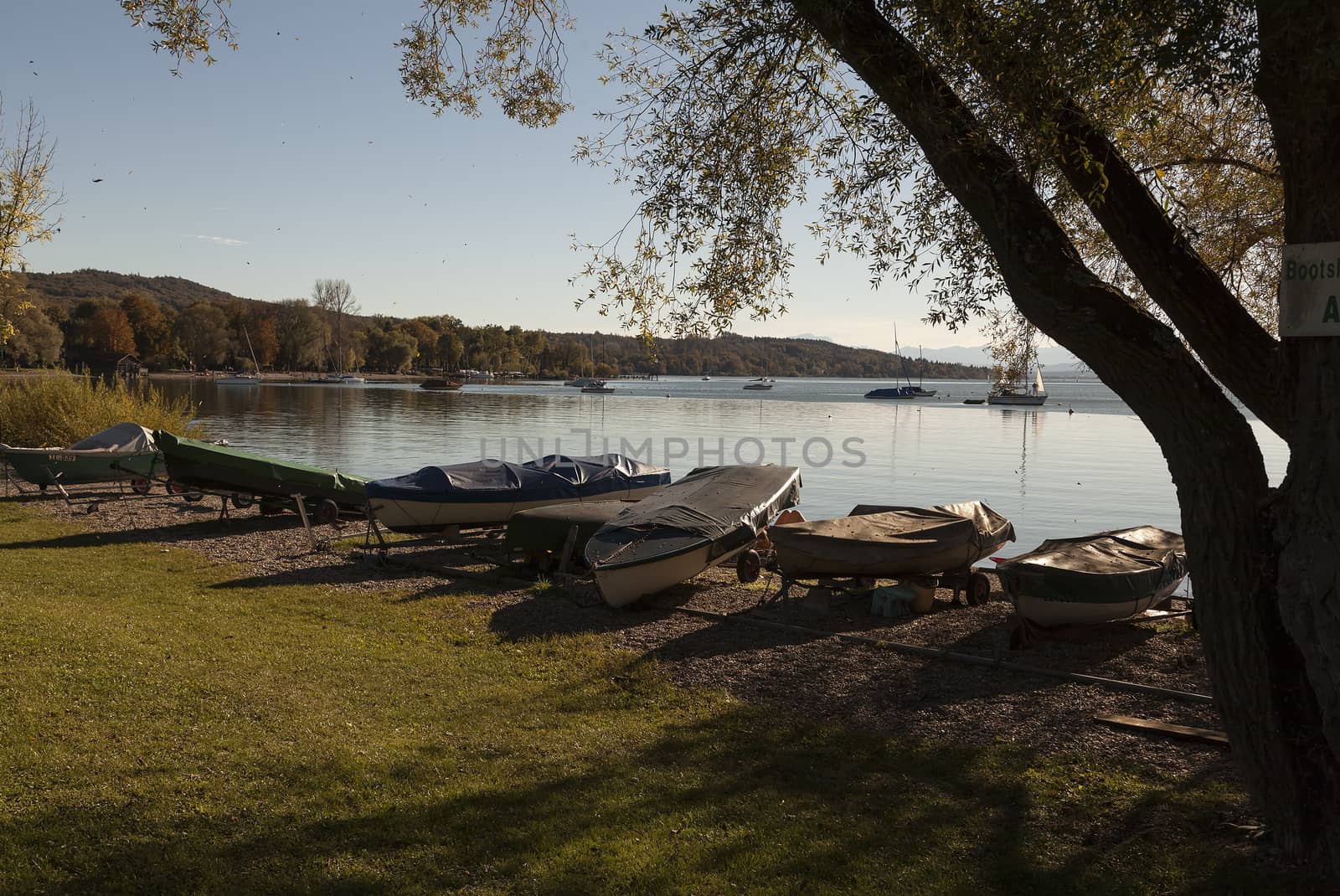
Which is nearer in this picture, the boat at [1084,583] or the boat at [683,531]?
the boat at [1084,583]

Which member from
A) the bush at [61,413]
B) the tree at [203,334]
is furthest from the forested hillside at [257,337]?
the bush at [61,413]

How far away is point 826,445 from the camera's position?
51.9m

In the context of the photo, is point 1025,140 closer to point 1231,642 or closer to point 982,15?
point 982,15

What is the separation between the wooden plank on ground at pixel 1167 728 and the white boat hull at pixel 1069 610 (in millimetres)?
2518

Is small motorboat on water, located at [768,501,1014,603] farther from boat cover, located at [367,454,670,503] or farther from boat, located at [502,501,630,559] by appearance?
boat cover, located at [367,454,670,503]

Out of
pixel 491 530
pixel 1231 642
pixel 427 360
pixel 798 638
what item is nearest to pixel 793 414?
pixel 491 530

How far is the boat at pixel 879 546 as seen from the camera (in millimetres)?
12461

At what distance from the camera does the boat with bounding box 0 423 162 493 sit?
2092cm

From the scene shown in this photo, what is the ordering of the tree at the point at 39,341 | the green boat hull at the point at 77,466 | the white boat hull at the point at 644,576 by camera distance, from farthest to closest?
1. the tree at the point at 39,341
2. the green boat hull at the point at 77,466
3. the white boat hull at the point at 644,576

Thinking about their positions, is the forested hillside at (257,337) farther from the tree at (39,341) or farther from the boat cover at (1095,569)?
the boat cover at (1095,569)

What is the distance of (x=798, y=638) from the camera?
11.1 metres

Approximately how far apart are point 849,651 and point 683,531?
3.70 metres

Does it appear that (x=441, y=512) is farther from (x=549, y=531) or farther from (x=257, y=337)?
(x=257, y=337)

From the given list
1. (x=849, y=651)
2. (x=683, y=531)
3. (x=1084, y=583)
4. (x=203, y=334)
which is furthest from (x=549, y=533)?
(x=203, y=334)
